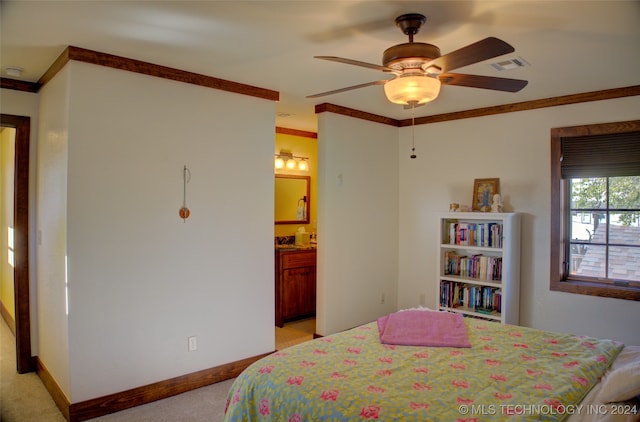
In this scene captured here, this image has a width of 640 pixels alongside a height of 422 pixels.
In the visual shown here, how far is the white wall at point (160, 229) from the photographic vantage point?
2793 millimetres

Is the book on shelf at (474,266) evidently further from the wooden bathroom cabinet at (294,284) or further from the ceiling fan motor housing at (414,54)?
the ceiling fan motor housing at (414,54)

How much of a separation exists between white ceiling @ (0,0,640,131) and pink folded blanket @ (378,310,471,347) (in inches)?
67.7

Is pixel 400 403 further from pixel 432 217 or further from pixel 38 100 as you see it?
pixel 38 100

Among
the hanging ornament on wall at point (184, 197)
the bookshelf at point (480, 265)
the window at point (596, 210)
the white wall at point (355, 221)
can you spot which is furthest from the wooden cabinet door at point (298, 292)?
the window at point (596, 210)

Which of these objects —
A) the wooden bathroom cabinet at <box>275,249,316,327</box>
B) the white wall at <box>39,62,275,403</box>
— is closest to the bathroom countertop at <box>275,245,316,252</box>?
the wooden bathroom cabinet at <box>275,249,316,327</box>

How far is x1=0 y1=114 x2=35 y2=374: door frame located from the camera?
3.48 meters

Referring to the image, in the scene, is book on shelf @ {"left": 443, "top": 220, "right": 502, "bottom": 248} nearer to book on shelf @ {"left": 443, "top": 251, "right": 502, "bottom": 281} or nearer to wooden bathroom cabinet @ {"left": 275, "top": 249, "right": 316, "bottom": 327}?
book on shelf @ {"left": 443, "top": 251, "right": 502, "bottom": 281}

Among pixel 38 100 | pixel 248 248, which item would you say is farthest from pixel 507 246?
pixel 38 100

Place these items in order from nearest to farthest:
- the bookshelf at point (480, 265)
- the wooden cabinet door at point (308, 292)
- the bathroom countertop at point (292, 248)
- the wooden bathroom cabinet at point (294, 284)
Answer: the bookshelf at point (480, 265)
the wooden bathroom cabinet at point (294, 284)
the bathroom countertop at point (292, 248)
the wooden cabinet door at point (308, 292)

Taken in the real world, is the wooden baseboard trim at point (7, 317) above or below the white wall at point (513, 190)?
below

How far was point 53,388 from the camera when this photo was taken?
3080 mm

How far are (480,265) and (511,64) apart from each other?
2008mm

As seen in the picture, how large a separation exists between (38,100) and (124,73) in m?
1.14

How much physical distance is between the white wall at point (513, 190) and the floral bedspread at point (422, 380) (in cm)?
158
